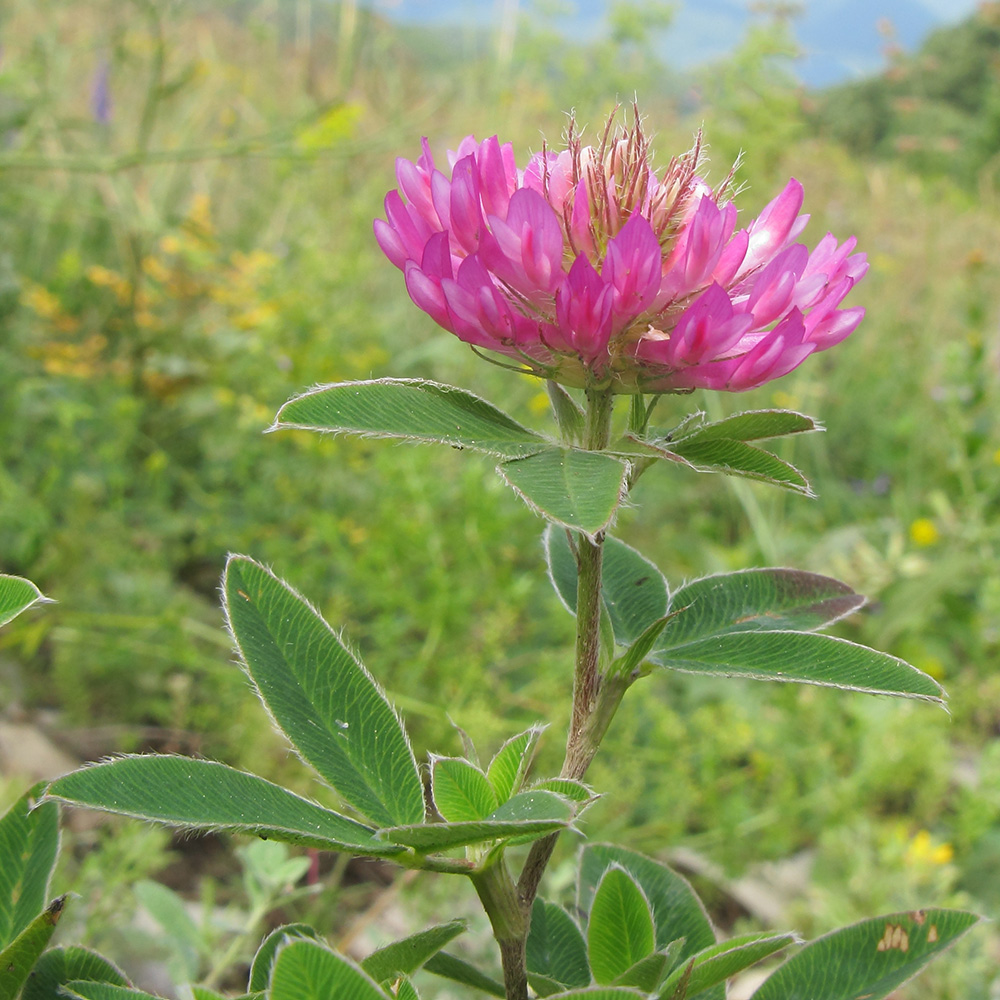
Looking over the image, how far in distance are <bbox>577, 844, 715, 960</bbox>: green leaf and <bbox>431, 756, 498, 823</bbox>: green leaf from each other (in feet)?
0.53

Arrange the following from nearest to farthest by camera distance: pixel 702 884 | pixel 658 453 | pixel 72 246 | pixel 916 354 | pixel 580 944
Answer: pixel 658 453, pixel 580 944, pixel 702 884, pixel 72 246, pixel 916 354

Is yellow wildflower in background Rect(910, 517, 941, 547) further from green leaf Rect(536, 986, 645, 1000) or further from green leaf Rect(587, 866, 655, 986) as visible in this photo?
green leaf Rect(536, 986, 645, 1000)

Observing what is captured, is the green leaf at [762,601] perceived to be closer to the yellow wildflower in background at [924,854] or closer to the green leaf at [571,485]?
the green leaf at [571,485]

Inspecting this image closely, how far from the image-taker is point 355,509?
9.24 feet

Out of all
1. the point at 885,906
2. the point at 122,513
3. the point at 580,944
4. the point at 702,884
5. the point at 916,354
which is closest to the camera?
the point at 580,944

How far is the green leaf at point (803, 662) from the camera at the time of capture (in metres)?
0.54

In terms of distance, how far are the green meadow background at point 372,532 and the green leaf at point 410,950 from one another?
1.39 ft

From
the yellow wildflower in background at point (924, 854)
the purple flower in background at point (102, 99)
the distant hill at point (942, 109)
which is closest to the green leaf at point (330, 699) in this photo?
the yellow wildflower in background at point (924, 854)

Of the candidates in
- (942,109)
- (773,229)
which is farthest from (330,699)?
(942,109)

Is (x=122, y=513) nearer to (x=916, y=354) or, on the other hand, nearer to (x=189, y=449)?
(x=189, y=449)

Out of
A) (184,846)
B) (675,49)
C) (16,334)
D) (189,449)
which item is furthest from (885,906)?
(675,49)

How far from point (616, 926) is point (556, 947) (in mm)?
88

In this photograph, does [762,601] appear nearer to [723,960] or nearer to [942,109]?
[723,960]

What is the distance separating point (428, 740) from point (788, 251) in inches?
66.7
